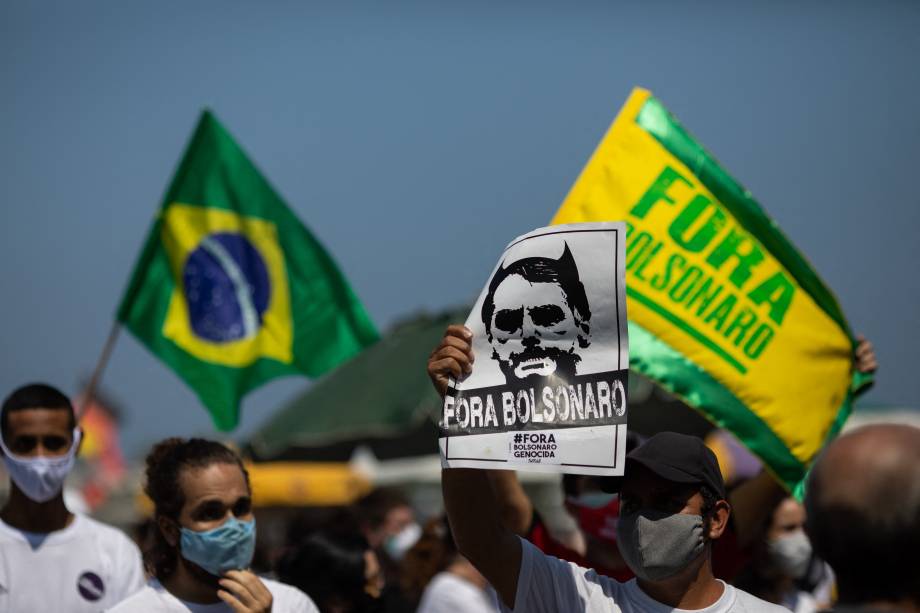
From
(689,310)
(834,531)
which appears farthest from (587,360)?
(689,310)

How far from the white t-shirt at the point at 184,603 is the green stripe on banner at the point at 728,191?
2.57m

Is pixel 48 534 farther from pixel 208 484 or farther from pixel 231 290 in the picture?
pixel 231 290

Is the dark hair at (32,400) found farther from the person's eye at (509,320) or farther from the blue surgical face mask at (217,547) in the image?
the person's eye at (509,320)

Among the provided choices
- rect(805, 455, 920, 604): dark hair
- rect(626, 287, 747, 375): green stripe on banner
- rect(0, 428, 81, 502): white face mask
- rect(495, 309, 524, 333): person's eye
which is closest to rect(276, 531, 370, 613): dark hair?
rect(0, 428, 81, 502): white face mask

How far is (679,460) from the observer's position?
346 centimetres

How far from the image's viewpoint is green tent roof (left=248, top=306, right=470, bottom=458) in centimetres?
1416

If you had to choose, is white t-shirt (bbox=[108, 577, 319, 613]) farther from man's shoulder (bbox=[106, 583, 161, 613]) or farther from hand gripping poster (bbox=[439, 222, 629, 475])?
hand gripping poster (bbox=[439, 222, 629, 475])

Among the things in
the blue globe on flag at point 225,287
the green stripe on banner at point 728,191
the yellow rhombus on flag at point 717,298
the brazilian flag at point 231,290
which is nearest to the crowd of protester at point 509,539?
the yellow rhombus on flag at point 717,298

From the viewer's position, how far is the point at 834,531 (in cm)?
218

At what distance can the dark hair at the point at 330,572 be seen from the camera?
16.3ft

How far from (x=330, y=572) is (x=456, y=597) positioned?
1.61m

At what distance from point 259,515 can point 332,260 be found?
1154cm

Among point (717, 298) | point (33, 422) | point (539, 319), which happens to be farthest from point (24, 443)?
point (717, 298)

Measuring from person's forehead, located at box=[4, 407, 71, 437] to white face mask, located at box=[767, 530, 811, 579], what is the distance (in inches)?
141
